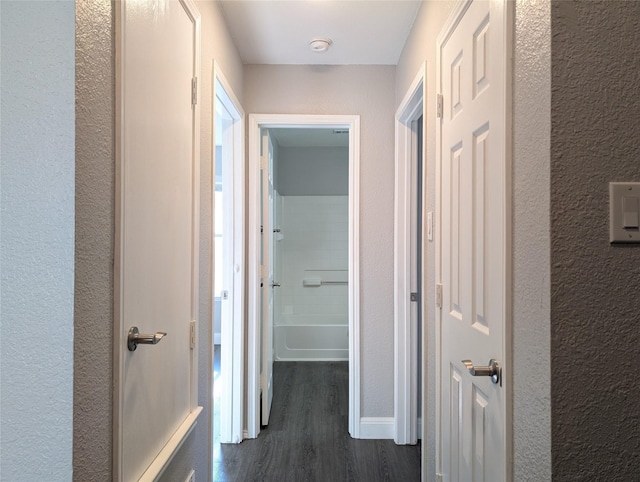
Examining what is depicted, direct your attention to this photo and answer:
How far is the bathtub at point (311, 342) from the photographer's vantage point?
458 centimetres

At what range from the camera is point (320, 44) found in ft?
7.97

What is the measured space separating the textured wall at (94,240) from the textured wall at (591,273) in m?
0.96

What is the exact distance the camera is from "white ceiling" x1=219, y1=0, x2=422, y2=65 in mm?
2070

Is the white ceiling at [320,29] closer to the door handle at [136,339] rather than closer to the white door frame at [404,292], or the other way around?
the white door frame at [404,292]

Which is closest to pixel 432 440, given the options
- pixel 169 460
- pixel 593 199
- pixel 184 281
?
pixel 169 460

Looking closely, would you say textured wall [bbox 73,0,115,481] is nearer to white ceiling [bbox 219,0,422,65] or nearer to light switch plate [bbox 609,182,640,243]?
light switch plate [bbox 609,182,640,243]

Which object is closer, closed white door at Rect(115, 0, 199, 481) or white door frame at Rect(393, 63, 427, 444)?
closed white door at Rect(115, 0, 199, 481)

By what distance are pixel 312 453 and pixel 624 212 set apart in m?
2.29

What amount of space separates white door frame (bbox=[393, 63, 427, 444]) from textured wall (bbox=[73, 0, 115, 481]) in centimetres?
198

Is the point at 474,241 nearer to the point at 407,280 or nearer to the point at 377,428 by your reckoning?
the point at 407,280

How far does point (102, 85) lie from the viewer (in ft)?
2.97

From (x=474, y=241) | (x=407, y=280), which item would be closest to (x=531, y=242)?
(x=474, y=241)

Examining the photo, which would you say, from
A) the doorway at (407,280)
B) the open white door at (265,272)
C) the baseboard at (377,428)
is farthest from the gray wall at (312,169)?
the baseboard at (377,428)

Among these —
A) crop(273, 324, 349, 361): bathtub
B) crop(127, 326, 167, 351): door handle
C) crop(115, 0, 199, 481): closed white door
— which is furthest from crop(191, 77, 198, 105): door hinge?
crop(273, 324, 349, 361): bathtub
